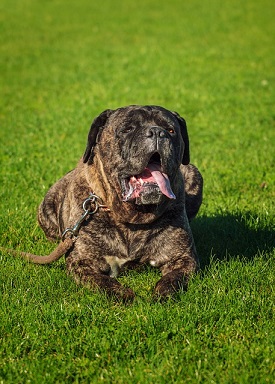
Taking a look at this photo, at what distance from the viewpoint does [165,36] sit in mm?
22234

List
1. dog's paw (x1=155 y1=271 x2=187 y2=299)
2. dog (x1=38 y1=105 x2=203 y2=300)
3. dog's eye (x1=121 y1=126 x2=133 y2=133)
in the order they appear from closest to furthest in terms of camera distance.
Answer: dog's paw (x1=155 y1=271 x2=187 y2=299) < dog (x1=38 y1=105 x2=203 y2=300) < dog's eye (x1=121 y1=126 x2=133 y2=133)

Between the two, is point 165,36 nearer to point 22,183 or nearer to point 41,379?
point 22,183

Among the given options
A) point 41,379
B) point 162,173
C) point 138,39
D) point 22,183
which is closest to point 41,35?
point 138,39

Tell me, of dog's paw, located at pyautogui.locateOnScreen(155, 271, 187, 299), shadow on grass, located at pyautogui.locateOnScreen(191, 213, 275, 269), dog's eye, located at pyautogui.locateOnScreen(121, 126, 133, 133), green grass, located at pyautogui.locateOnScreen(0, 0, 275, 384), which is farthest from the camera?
shadow on grass, located at pyautogui.locateOnScreen(191, 213, 275, 269)

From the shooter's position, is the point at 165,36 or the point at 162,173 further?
the point at 165,36

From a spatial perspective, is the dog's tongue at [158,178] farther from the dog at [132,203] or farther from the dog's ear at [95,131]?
the dog's ear at [95,131]

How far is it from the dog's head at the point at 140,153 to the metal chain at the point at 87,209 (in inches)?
9.0

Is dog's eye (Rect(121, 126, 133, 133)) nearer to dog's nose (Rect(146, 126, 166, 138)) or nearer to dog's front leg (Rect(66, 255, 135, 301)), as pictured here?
dog's nose (Rect(146, 126, 166, 138))

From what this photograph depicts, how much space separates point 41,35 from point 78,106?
10.2m

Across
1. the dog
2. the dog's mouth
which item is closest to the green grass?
the dog

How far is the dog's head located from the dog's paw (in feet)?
1.82

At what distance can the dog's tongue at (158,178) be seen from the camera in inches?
227

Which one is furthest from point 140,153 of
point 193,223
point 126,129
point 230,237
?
point 193,223

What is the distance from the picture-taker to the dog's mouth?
5770mm
